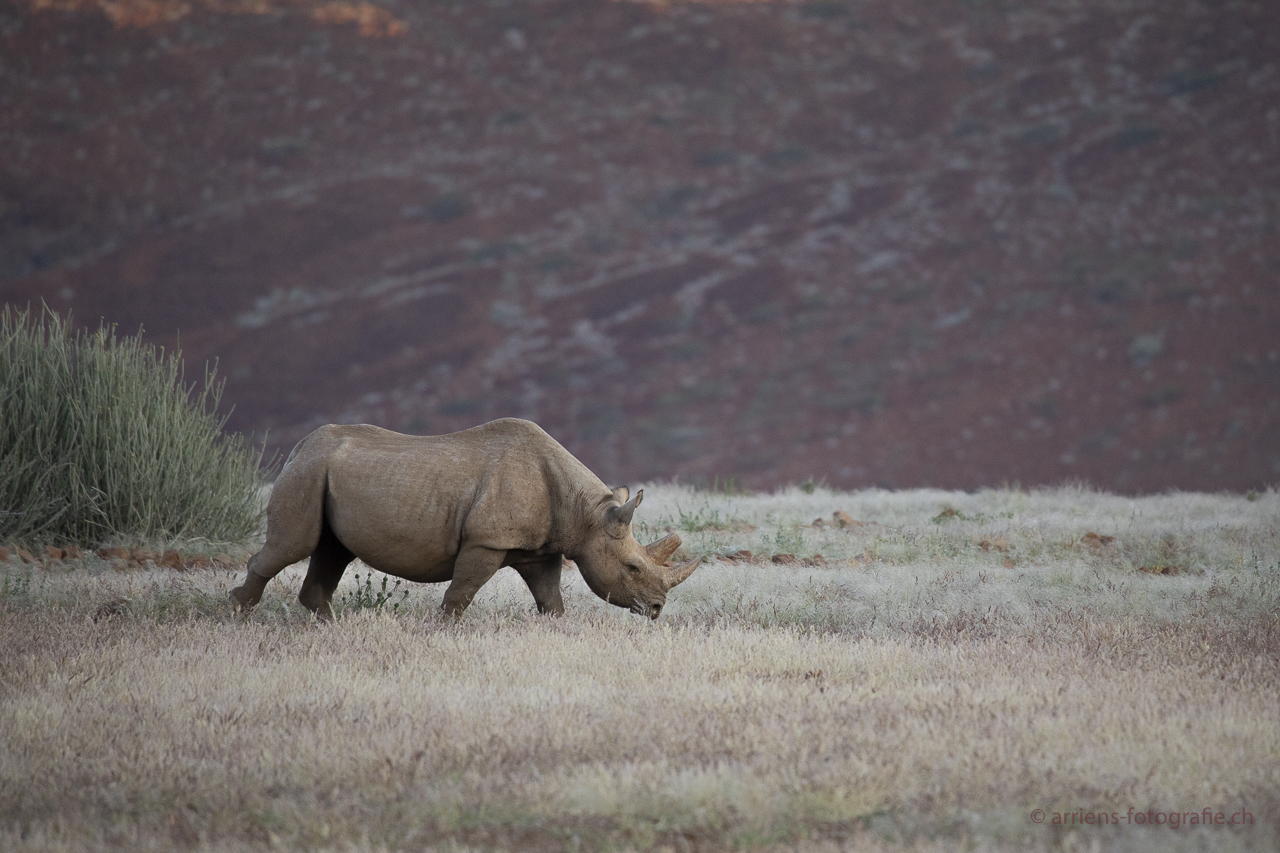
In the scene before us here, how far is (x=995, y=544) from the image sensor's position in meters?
9.70

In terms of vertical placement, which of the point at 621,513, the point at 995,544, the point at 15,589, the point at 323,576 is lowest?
the point at 995,544

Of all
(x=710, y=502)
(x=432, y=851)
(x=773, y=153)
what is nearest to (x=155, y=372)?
(x=710, y=502)

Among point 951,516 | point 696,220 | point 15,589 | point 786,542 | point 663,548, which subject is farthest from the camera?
point 696,220

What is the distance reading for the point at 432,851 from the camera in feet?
10.9

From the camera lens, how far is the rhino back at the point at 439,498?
246 inches

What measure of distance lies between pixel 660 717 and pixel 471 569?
200 cm

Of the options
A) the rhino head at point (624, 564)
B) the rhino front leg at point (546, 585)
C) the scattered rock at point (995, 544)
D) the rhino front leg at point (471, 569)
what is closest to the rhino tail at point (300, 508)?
the rhino front leg at point (471, 569)

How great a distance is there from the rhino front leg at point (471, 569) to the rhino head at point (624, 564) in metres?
0.49

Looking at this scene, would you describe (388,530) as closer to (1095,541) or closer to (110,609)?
(110,609)

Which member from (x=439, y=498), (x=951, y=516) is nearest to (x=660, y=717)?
(x=439, y=498)

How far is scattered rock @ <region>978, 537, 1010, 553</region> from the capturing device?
31.3ft

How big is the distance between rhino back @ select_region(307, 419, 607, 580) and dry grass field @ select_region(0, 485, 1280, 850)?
17.4 inches

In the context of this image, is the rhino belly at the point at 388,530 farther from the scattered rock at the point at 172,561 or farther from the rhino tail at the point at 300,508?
the scattered rock at the point at 172,561

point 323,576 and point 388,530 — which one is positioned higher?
point 388,530
